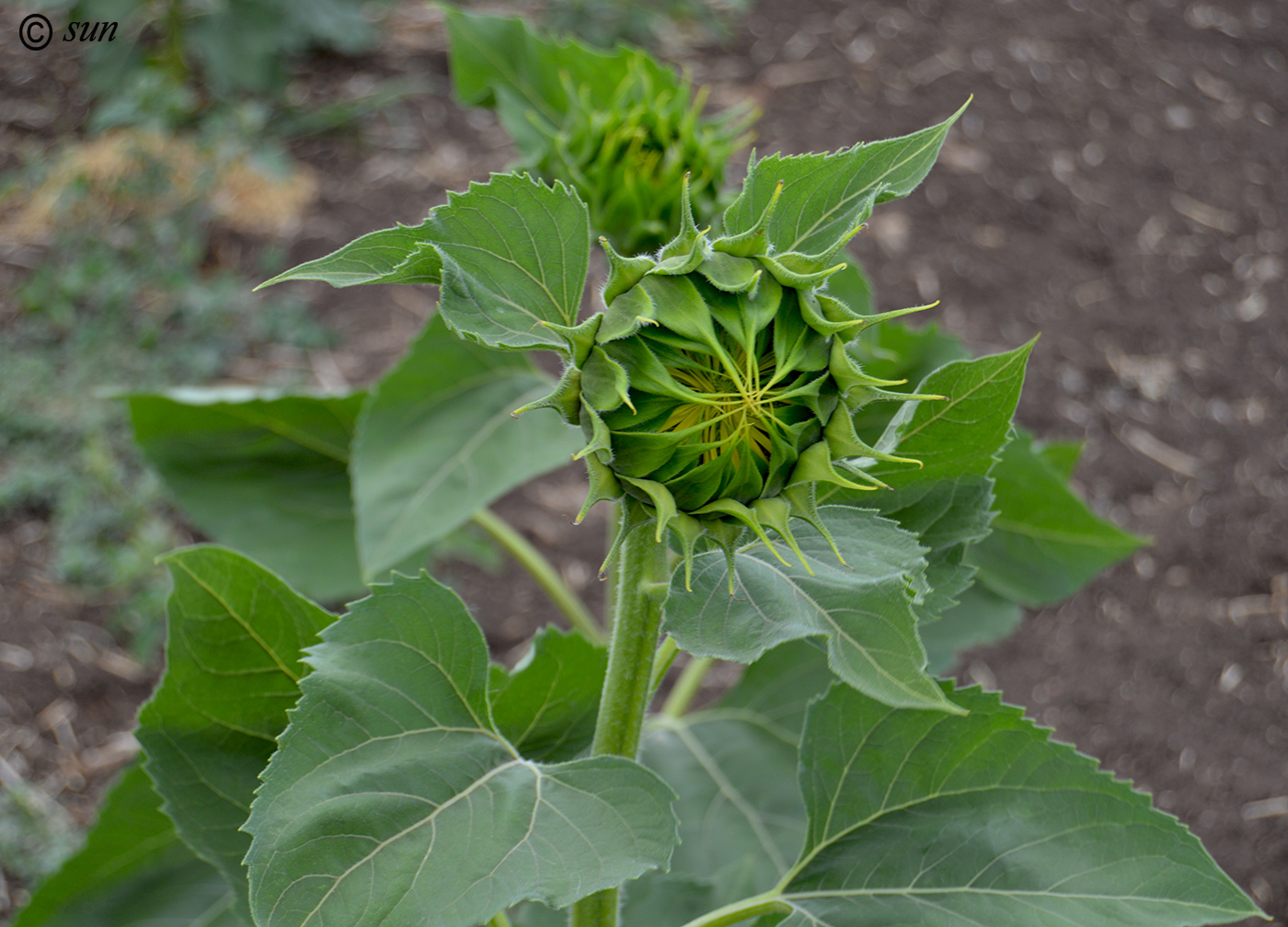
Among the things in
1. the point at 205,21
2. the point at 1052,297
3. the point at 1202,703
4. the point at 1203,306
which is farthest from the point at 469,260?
the point at 205,21

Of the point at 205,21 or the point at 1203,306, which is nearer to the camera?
the point at 1203,306

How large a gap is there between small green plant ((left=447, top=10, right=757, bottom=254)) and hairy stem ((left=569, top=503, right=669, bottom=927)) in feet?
0.78

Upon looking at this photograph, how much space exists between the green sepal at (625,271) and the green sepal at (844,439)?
8 cm

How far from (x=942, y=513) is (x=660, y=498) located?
17cm

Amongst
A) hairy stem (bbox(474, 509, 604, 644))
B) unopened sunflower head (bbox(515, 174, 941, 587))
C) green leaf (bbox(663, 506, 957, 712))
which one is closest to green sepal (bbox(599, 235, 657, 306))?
unopened sunflower head (bbox(515, 174, 941, 587))

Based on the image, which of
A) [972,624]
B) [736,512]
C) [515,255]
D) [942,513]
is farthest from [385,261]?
[972,624]

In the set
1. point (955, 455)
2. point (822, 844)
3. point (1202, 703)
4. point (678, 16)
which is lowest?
point (1202, 703)

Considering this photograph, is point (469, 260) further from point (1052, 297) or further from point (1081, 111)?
point (1081, 111)

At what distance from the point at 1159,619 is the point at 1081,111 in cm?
115

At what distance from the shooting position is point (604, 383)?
0.39 m

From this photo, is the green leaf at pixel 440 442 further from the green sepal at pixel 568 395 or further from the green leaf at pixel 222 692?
the green sepal at pixel 568 395

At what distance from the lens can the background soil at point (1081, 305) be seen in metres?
1.39

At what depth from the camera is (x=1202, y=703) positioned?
1.43 meters

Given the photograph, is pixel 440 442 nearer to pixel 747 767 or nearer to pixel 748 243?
pixel 747 767
